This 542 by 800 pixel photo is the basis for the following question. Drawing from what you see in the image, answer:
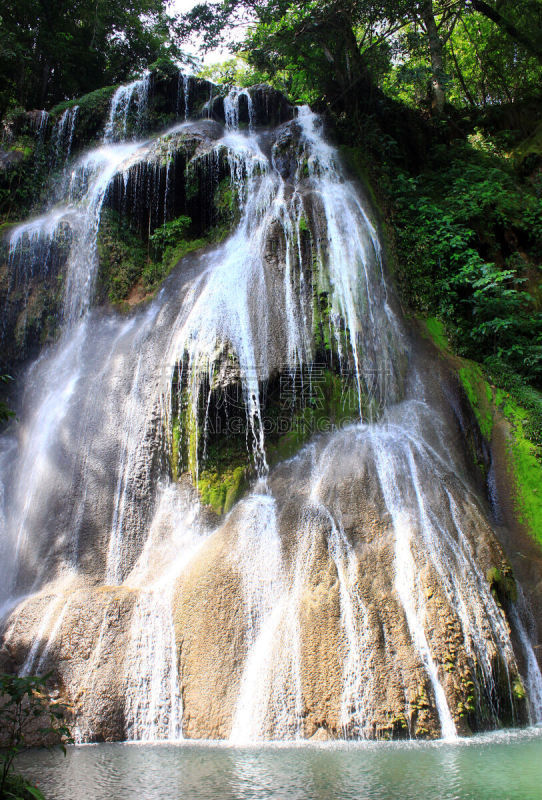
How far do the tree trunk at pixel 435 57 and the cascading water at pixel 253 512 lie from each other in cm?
377

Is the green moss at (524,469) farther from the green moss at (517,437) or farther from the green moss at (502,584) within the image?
the green moss at (502,584)

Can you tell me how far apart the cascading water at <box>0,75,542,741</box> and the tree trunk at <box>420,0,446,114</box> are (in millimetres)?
3774

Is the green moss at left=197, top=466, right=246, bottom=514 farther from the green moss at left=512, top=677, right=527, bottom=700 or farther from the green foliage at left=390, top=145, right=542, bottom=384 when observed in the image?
the green foliage at left=390, top=145, right=542, bottom=384

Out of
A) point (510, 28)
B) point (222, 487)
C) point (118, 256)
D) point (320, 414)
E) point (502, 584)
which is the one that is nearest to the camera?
point (502, 584)

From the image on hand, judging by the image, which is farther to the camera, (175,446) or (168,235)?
(168,235)

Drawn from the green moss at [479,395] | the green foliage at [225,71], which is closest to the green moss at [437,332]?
the green moss at [479,395]

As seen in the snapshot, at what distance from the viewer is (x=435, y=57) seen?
59.7ft

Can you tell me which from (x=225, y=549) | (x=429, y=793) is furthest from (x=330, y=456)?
(x=429, y=793)

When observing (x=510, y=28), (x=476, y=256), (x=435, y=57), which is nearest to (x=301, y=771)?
(x=476, y=256)

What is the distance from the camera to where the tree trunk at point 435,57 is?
14266 millimetres

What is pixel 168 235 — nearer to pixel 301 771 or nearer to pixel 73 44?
pixel 73 44

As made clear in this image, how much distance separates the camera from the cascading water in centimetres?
648

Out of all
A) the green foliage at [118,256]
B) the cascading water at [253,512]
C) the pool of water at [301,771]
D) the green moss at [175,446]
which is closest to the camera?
the pool of water at [301,771]

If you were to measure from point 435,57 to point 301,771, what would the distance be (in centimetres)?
2027
